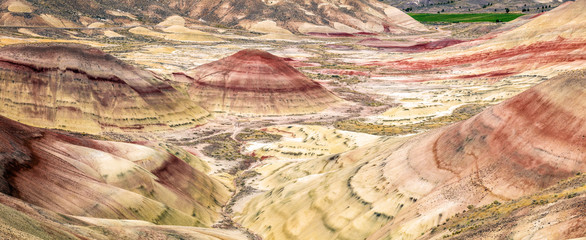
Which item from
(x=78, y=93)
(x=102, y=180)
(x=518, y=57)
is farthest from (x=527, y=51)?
(x=102, y=180)

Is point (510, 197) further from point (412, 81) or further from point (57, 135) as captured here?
point (412, 81)

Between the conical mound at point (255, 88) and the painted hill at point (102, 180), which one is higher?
the painted hill at point (102, 180)

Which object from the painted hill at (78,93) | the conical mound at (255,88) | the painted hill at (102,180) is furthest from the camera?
the conical mound at (255,88)

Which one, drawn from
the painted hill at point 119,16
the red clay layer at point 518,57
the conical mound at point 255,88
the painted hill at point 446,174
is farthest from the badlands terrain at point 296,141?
the painted hill at point 119,16

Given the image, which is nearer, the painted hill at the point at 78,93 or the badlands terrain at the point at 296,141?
the badlands terrain at the point at 296,141

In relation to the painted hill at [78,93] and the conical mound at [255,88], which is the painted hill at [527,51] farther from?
the painted hill at [78,93]

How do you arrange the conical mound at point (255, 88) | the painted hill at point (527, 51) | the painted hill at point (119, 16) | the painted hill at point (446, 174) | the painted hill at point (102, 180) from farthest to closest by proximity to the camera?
the painted hill at point (119, 16) < the painted hill at point (527, 51) < the conical mound at point (255, 88) < the painted hill at point (102, 180) < the painted hill at point (446, 174)

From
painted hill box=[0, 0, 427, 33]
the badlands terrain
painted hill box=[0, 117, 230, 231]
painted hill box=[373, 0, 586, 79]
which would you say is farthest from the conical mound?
painted hill box=[0, 0, 427, 33]

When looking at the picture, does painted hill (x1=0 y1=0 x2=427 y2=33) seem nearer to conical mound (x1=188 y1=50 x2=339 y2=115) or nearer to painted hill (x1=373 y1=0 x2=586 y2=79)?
painted hill (x1=373 y1=0 x2=586 y2=79)
